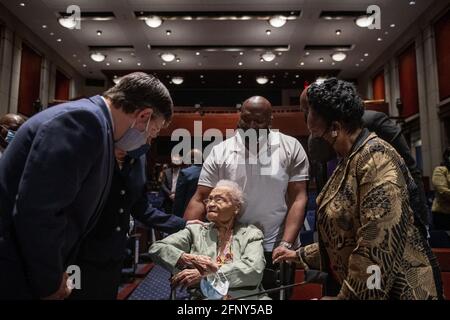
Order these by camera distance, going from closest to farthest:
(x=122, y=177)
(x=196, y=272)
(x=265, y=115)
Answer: (x=122, y=177) < (x=196, y=272) < (x=265, y=115)

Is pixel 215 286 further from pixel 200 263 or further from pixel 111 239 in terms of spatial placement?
pixel 111 239

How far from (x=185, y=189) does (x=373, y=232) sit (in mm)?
2082

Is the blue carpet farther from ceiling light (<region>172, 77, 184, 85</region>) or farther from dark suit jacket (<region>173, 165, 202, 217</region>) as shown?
ceiling light (<region>172, 77, 184, 85</region>)

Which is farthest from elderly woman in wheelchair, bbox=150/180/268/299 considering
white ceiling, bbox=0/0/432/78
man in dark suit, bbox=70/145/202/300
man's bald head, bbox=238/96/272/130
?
white ceiling, bbox=0/0/432/78

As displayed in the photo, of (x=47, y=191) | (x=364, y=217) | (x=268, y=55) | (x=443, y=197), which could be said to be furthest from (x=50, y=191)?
(x=268, y=55)

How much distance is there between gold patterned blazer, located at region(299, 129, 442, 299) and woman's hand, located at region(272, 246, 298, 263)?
0.37 metres

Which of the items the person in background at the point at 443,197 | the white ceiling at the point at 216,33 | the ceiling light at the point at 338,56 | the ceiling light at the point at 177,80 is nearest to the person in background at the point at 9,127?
the person in background at the point at 443,197

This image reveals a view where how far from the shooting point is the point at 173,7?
27.7ft

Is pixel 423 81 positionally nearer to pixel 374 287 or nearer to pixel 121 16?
pixel 121 16

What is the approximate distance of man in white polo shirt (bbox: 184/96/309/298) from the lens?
2012mm

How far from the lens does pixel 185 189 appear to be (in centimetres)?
300
